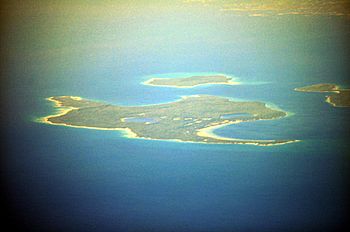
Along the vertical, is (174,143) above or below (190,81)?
below

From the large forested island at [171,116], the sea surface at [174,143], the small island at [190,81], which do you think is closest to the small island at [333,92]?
the sea surface at [174,143]

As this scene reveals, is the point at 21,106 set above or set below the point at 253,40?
below

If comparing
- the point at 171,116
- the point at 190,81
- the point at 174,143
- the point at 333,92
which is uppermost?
the point at 190,81

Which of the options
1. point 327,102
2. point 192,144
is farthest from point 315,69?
point 192,144

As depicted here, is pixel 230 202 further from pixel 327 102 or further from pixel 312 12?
pixel 312 12

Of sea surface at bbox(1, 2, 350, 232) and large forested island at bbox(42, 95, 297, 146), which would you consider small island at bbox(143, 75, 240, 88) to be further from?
large forested island at bbox(42, 95, 297, 146)

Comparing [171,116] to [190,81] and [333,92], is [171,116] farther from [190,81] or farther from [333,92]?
[333,92]

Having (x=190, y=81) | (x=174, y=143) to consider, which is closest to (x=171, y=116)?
(x=174, y=143)
